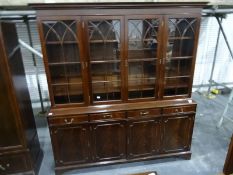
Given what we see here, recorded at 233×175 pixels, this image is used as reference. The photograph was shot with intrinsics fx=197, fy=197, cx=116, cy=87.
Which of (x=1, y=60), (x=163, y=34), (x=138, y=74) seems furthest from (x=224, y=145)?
(x=1, y=60)

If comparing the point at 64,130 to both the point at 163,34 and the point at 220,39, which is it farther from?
the point at 220,39

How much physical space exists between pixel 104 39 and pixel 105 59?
209 millimetres

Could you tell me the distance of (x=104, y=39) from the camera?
2.00 meters

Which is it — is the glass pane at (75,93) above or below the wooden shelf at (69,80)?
below

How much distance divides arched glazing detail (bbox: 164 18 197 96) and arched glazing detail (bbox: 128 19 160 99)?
160mm

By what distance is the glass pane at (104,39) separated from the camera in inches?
76.0

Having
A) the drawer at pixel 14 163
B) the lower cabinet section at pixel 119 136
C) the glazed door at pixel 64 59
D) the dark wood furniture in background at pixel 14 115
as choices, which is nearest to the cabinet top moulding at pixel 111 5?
the glazed door at pixel 64 59

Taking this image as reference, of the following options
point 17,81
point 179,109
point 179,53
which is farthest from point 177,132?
point 17,81

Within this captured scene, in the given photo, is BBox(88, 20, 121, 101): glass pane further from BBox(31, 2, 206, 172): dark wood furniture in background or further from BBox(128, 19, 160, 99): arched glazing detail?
BBox(128, 19, 160, 99): arched glazing detail

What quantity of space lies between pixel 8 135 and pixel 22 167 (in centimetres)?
43

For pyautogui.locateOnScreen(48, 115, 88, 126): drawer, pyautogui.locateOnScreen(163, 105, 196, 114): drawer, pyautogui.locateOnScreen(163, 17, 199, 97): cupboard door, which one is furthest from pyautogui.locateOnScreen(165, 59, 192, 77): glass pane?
pyautogui.locateOnScreen(48, 115, 88, 126): drawer

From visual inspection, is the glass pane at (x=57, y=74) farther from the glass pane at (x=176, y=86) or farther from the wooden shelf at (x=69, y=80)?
the glass pane at (x=176, y=86)

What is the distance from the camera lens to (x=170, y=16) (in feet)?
6.45

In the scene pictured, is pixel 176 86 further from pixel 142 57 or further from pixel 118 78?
pixel 118 78
